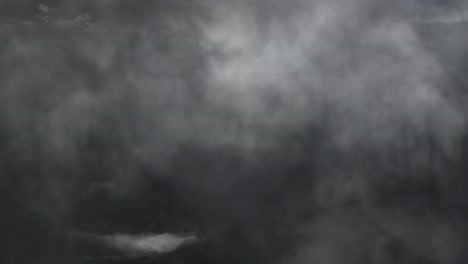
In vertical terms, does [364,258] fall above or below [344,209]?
below

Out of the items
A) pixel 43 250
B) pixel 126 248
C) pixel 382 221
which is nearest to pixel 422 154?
pixel 382 221

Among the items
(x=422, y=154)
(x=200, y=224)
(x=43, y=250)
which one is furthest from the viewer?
(x=422, y=154)

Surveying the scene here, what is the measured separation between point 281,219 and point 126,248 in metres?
14.5

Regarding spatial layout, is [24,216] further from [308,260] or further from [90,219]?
[308,260]

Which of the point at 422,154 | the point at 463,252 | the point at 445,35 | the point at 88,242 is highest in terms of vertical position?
the point at 445,35

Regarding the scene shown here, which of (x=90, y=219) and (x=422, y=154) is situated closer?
(x=90, y=219)

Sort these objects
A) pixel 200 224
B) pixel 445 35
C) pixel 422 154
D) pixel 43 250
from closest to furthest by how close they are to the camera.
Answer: pixel 43 250 < pixel 200 224 < pixel 422 154 < pixel 445 35

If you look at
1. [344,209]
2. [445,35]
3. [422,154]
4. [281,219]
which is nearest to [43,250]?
[281,219]

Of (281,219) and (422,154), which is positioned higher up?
(422,154)

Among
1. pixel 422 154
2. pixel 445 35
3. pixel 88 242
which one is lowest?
pixel 88 242

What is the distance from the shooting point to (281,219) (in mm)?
66938

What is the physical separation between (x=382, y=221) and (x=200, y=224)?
17408 mm

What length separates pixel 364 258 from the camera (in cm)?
6581

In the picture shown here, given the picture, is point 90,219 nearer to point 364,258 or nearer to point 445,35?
point 364,258
